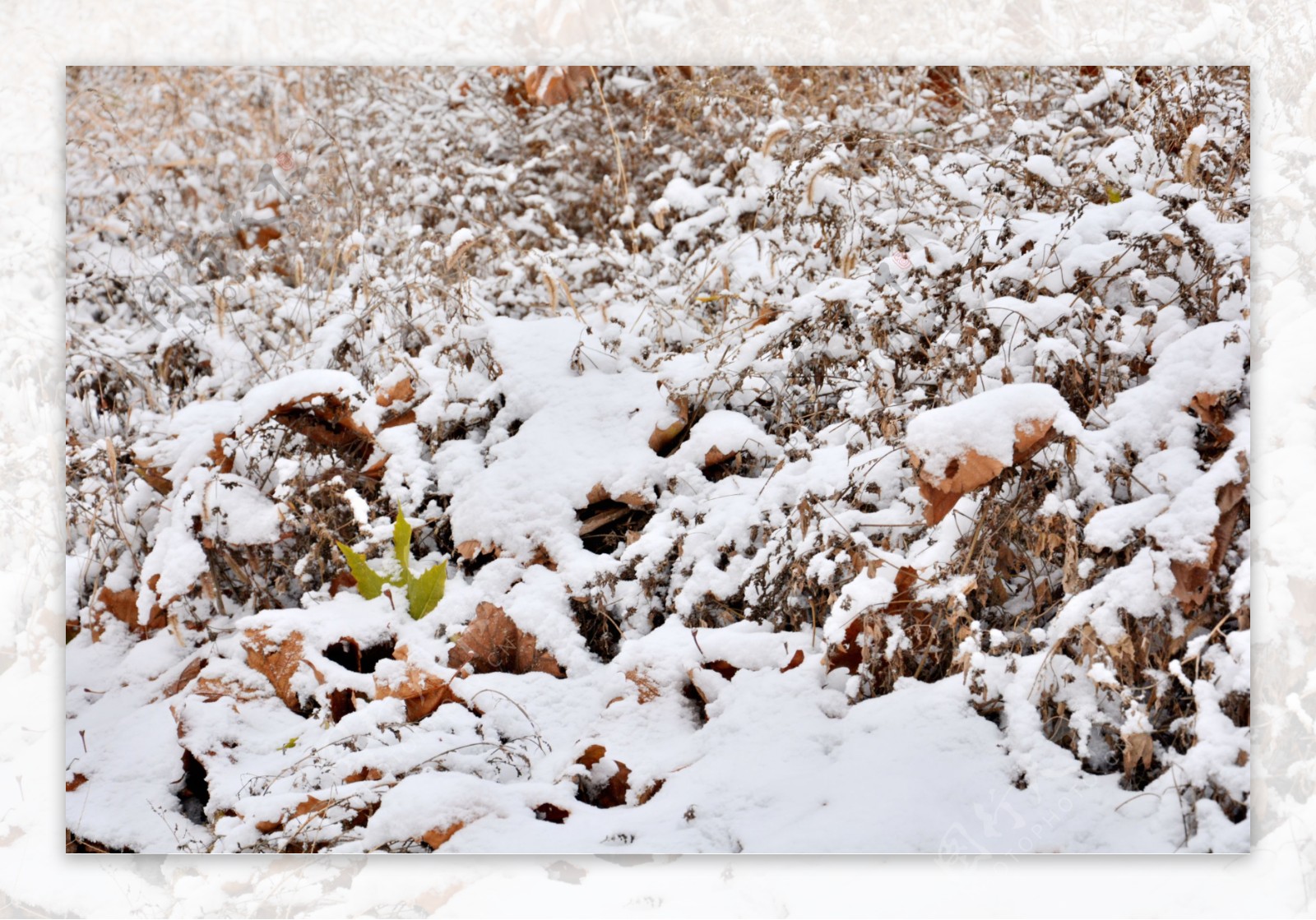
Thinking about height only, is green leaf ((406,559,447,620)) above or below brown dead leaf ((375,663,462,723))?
Answer: above

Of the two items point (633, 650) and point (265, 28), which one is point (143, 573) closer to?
point (633, 650)

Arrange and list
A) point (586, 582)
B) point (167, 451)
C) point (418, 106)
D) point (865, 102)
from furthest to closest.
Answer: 1. point (418, 106)
2. point (865, 102)
3. point (167, 451)
4. point (586, 582)

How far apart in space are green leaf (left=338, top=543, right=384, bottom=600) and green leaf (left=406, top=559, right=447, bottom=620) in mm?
56

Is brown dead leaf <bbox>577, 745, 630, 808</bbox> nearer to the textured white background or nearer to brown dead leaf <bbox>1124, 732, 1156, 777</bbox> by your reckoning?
the textured white background

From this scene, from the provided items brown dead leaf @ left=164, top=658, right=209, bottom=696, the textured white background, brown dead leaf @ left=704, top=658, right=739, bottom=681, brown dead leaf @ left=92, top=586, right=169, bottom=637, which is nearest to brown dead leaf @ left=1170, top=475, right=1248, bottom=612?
the textured white background

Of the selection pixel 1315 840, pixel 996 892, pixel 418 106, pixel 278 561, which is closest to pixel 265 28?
pixel 418 106

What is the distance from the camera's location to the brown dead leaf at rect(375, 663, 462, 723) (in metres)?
1.71

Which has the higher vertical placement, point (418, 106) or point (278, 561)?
point (418, 106)

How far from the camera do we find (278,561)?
1.89m

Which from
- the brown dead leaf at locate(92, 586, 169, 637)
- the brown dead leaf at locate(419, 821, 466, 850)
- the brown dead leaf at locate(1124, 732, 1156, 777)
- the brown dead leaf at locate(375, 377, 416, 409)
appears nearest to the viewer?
the brown dead leaf at locate(1124, 732, 1156, 777)

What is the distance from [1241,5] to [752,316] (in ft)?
→ 3.43

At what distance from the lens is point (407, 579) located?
1.81 meters

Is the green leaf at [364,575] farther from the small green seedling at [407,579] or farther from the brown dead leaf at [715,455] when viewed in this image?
the brown dead leaf at [715,455]

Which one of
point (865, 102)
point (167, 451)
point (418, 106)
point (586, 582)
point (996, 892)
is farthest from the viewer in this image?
point (418, 106)
